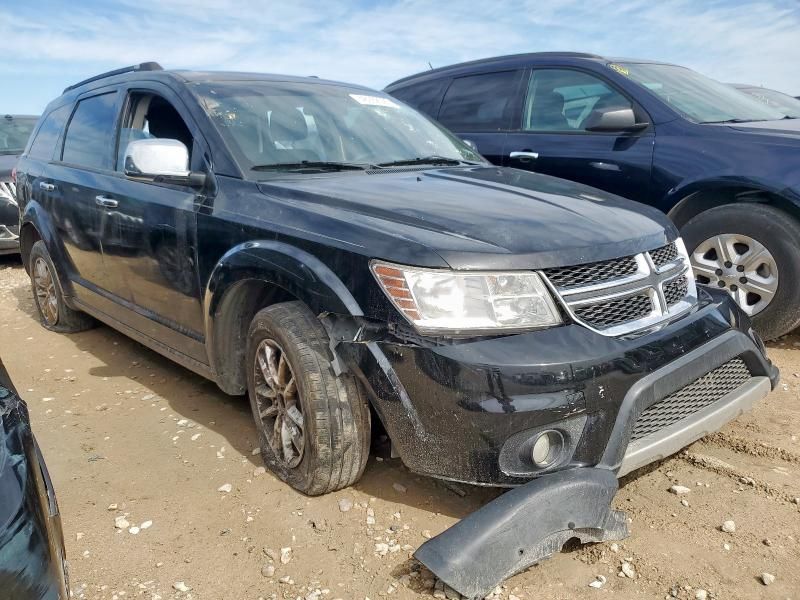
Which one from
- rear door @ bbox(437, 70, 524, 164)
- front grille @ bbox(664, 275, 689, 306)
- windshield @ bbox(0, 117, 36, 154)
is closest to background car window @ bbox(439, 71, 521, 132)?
rear door @ bbox(437, 70, 524, 164)

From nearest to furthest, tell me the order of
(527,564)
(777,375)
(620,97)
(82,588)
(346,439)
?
(527,564)
(82,588)
(346,439)
(777,375)
(620,97)

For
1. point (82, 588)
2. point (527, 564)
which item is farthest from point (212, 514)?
point (527, 564)

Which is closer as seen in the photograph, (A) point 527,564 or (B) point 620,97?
(A) point 527,564

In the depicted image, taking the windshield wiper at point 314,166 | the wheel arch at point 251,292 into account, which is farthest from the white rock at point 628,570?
the windshield wiper at point 314,166

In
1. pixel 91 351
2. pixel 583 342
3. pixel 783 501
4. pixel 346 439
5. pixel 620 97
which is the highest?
pixel 620 97

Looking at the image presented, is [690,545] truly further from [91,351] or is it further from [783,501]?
[91,351]

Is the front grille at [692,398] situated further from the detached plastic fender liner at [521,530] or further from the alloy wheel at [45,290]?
the alloy wheel at [45,290]

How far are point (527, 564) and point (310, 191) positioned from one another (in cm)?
162

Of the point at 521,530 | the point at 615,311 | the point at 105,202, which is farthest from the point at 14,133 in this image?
the point at 521,530

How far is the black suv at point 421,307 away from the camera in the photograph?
7.02 ft

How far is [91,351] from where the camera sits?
15.9 feet

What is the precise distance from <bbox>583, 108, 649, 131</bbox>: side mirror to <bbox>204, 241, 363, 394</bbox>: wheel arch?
2658 mm

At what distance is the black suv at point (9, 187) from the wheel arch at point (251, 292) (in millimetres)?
5665

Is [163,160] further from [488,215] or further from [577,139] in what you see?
[577,139]
